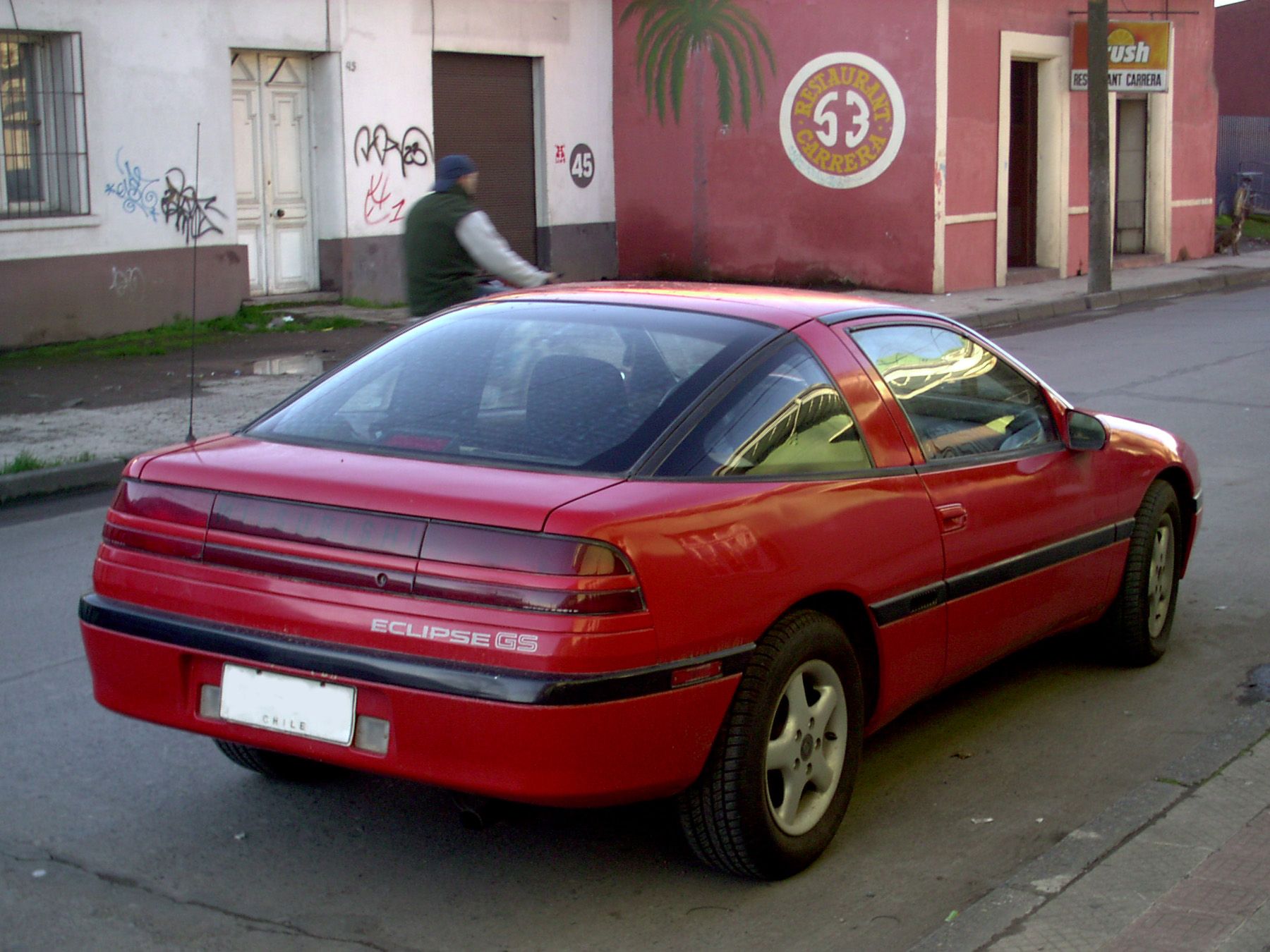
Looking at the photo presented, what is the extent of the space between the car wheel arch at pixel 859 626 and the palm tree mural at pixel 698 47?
17.8m

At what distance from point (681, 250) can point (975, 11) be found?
5.07 metres

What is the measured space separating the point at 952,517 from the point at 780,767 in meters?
1.01

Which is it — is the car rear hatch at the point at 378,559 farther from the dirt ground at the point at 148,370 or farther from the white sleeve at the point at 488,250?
the dirt ground at the point at 148,370

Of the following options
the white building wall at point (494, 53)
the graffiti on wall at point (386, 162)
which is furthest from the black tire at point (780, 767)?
the graffiti on wall at point (386, 162)

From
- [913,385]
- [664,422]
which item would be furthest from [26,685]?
[913,385]

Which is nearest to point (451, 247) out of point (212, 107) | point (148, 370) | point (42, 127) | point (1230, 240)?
point (148, 370)

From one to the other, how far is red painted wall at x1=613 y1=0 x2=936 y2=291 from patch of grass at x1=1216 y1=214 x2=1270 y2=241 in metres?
11.6

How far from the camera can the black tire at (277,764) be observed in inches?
173

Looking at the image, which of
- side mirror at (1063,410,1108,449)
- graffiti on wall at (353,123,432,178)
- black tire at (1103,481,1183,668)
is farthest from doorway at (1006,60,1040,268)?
side mirror at (1063,410,1108,449)

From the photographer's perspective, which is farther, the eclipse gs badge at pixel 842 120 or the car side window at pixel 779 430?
the eclipse gs badge at pixel 842 120

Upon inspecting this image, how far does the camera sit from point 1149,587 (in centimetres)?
551

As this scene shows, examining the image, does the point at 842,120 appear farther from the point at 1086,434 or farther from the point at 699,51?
the point at 1086,434

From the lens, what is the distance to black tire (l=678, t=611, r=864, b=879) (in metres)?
3.66

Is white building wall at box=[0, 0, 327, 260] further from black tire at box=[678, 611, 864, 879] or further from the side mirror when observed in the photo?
black tire at box=[678, 611, 864, 879]
